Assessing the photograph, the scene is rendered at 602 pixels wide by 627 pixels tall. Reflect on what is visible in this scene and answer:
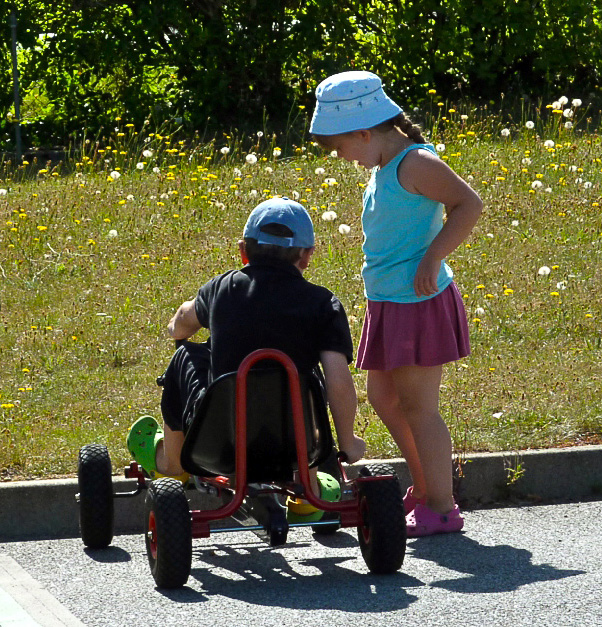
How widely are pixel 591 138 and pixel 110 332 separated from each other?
16.0 feet

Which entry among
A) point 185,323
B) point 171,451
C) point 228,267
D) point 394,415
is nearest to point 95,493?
point 171,451

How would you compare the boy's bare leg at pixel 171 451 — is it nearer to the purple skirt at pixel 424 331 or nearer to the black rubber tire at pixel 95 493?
the black rubber tire at pixel 95 493

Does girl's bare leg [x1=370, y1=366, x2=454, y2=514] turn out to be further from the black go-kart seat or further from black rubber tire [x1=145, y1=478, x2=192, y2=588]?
black rubber tire [x1=145, y1=478, x2=192, y2=588]

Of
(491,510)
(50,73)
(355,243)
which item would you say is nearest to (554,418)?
(491,510)

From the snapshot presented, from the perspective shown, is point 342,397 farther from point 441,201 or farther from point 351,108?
point 351,108

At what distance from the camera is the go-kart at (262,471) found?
13.3 ft

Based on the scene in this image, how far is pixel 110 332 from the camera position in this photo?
7.08 m

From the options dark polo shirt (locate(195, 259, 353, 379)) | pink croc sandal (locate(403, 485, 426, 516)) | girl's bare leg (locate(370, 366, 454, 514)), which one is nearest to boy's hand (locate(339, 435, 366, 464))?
dark polo shirt (locate(195, 259, 353, 379))

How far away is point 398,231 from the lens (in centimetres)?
464

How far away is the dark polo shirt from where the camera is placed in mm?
4242

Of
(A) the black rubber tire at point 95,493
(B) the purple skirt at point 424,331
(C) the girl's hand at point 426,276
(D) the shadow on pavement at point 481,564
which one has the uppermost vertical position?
(C) the girl's hand at point 426,276

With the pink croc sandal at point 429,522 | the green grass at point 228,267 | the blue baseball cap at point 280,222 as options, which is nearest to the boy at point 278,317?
the blue baseball cap at point 280,222

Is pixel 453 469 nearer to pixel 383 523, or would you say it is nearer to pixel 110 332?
pixel 383 523

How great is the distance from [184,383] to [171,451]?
0.32 meters
